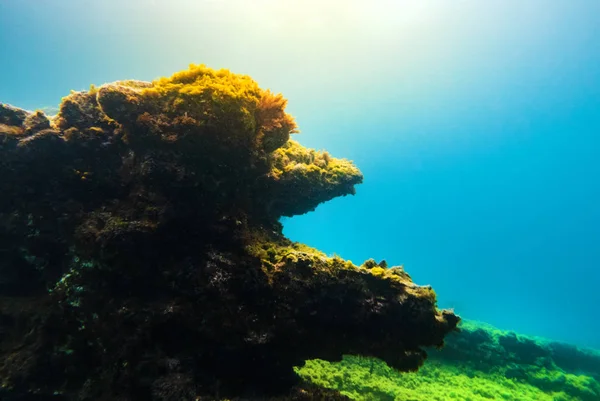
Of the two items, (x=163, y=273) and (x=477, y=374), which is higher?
(x=477, y=374)

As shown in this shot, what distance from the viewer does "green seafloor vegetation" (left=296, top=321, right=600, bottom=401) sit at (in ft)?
42.4

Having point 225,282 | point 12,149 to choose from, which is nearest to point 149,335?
point 225,282

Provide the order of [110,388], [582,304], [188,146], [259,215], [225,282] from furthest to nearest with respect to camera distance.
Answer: [582,304] → [259,215] → [188,146] → [225,282] → [110,388]

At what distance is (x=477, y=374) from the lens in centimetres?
1866

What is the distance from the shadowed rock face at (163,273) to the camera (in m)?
6.57

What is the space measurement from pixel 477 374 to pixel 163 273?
68.0 feet

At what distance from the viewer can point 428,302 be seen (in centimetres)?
731

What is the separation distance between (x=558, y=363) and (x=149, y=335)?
32.5 m

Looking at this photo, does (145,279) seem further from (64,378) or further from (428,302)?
(428,302)

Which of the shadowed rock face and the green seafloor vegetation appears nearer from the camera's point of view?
the shadowed rock face

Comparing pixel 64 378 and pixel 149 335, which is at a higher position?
pixel 149 335

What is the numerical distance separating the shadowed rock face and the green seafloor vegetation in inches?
219

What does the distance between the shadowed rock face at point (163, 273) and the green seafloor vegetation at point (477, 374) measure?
5559mm

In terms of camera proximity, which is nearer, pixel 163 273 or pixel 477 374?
pixel 163 273
